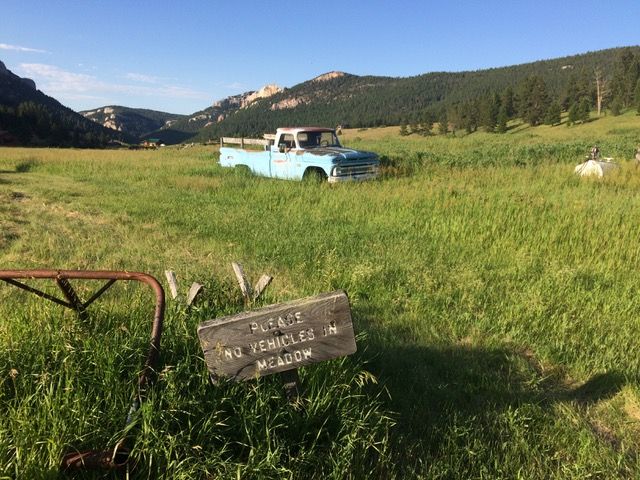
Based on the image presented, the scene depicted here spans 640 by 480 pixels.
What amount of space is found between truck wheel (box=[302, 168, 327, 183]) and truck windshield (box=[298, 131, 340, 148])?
976mm

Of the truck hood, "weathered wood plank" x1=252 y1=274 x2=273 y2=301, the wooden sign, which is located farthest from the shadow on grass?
the truck hood

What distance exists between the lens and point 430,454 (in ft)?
8.06

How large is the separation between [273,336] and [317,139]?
39.2 feet

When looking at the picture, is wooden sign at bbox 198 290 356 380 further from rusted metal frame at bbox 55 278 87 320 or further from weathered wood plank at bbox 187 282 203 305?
weathered wood plank at bbox 187 282 203 305

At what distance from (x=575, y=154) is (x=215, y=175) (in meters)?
15.9

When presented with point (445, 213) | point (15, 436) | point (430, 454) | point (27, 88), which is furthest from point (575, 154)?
point (27, 88)

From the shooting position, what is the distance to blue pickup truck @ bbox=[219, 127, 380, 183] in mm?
12227

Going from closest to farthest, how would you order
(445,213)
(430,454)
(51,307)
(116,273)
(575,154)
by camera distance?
1. (116,273)
2. (430,454)
3. (51,307)
4. (445,213)
5. (575,154)

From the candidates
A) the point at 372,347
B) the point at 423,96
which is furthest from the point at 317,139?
the point at 423,96

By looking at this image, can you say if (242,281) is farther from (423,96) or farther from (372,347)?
(423,96)

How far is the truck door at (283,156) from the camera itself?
1321 cm

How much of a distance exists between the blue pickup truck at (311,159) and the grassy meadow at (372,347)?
11.2 ft

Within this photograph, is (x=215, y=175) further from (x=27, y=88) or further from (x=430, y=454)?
(x=27, y=88)

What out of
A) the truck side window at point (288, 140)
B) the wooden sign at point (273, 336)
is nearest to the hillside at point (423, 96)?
the truck side window at point (288, 140)
